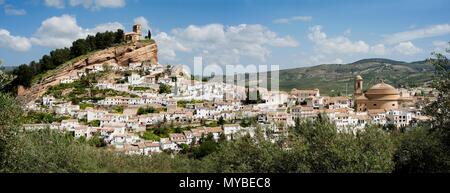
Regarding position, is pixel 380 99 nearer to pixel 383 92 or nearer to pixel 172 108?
pixel 383 92

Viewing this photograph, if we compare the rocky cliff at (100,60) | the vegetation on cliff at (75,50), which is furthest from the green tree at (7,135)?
the vegetation on cliff at (75,50)

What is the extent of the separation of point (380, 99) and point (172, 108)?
1342 inches

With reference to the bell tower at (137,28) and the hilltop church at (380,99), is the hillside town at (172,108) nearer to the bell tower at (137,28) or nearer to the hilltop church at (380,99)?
the hilltop church at (380,99)

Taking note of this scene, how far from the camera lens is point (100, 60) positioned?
89.4 meters

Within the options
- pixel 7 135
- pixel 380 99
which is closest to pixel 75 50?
pixel 380 99

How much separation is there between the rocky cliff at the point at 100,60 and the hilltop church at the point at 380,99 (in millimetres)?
45231

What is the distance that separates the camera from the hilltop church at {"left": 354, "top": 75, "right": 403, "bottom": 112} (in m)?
72.2

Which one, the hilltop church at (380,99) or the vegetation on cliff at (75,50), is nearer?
the hilltop church at (380,99)

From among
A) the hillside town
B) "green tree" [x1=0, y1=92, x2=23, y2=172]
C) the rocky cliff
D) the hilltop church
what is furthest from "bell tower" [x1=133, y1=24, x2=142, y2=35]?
"green tree" [x1=0, y1=92, x2=23, y2=172]

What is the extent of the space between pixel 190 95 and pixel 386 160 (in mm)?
66337

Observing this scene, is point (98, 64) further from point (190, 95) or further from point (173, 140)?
point (173, 140)

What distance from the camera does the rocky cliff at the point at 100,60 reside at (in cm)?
7919
